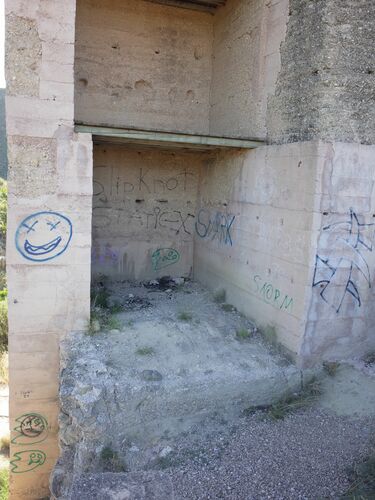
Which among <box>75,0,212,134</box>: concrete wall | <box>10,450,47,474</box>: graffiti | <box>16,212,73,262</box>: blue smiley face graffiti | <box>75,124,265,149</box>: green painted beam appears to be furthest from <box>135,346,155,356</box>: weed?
<box>75,0,212,134</box>: concrete wall

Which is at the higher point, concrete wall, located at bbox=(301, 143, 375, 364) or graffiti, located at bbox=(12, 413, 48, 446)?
concrete wall, located at bbox=(301, 143, 375, 364)

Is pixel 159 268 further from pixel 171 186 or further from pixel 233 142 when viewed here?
pixel 233 142

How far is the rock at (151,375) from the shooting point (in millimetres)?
5605

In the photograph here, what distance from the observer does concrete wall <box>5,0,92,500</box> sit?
19.0ft

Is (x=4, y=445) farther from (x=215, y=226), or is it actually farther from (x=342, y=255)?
(x=342, y=255)

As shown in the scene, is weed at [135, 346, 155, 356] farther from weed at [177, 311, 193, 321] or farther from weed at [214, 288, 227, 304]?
weed at [214, 288, 227, 304]

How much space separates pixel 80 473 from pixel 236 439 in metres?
1.82

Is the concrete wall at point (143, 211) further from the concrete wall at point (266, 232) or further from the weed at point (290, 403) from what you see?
the weed at point (290, 403)

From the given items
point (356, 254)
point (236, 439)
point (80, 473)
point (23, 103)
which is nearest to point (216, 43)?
point (23, 103)

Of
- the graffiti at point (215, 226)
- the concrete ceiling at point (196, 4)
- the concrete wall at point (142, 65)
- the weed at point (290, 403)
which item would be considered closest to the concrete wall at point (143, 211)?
the graffiti at point (215, 226)

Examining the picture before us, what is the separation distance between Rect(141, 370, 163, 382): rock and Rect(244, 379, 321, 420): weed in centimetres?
125

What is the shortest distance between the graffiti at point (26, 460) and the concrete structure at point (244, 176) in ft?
0.06

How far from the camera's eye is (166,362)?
19.9 ft

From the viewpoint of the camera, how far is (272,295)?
666cm
